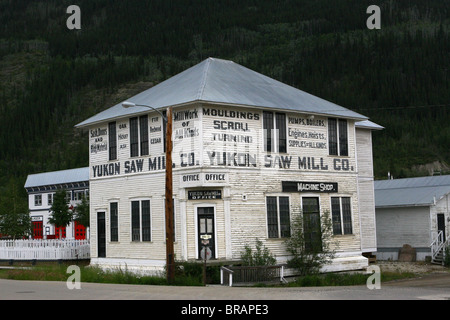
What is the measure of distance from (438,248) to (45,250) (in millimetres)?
25389

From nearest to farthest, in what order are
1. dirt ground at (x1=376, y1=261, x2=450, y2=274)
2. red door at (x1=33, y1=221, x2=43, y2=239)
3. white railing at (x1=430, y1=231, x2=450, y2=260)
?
1. dirt ground at (x1=376, y1=261, x2=450, y2=274)
2. white railing at (x1=430, y1=231, x2=450, y2=260)
3. red door at (x1=33, y1=221, x2=43, y2=239)

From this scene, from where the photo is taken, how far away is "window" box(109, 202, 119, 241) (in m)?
34.9

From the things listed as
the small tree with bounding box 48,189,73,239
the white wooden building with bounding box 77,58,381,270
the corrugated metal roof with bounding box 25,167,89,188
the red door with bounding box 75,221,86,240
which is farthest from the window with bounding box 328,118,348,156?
the corrugated metal roof with bounding box 25,167,89,188

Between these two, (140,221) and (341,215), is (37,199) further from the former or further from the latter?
(341,215)

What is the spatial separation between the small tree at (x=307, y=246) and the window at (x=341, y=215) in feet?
8.73

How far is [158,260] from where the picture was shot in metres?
32.2

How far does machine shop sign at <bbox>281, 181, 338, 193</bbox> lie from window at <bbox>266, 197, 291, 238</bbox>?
620 mm

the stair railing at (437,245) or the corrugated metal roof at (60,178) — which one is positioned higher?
the corrugated metal roof at (60,178)

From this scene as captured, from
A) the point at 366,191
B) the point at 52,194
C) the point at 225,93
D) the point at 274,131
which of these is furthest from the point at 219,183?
the point at 52,194

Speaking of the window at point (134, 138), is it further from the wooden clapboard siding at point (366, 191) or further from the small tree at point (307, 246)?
Result: the wooden clapboard siding at point (366, 191)

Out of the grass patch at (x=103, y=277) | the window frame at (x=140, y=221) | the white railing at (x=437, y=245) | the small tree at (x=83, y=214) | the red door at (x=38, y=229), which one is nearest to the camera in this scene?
the grass patch at (x=103, y=277)

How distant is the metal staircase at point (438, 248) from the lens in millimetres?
42719

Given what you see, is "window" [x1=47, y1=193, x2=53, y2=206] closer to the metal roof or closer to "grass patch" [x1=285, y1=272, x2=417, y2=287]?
the metal roof

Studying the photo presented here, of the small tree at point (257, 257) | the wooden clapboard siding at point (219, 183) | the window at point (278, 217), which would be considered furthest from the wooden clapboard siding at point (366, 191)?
the small tree at point (257, 257)
